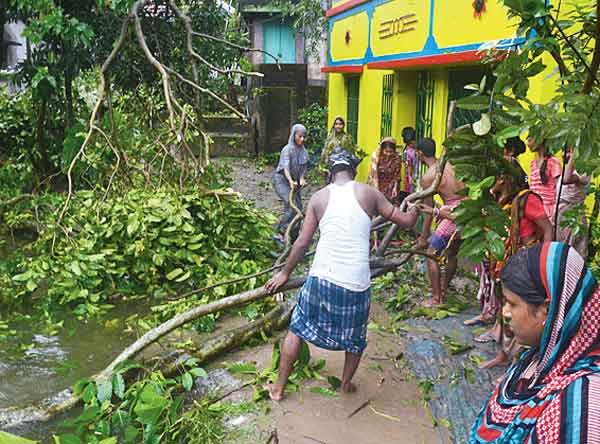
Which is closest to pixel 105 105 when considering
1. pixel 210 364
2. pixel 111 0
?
pixel 111 0

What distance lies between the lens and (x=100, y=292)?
6598 millimetres

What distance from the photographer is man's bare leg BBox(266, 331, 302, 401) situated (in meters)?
4.40

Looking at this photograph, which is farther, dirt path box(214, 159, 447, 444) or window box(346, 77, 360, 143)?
window box(346, 77, 360, 143)

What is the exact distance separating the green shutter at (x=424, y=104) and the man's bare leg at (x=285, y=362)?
17.9ft

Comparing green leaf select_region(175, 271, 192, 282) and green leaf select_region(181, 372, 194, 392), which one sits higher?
green leaf select_region(175, 271, 192, 282)

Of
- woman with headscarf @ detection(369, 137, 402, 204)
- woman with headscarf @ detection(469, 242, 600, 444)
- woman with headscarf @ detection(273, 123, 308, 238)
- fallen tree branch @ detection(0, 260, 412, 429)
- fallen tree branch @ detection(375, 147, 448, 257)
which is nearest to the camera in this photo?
woman with headscarf @ detection(469, 242, 600, 444)

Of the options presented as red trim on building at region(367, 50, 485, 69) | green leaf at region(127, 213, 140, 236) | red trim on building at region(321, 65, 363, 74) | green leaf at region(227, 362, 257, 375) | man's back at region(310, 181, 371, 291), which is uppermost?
red trim on building at region(321, 65, 363, 74)

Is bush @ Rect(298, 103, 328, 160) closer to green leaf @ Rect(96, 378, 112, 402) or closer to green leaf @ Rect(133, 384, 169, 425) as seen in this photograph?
green leaf @ Rect(96, 378, 112, 402)

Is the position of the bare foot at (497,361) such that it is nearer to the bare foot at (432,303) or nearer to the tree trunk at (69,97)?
the bare foot at (432,303)

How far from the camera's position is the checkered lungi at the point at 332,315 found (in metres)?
4.25

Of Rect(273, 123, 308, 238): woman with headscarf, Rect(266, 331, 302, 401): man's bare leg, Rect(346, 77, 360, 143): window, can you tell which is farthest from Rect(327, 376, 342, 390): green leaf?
Rect(346, 77, 360, 143): window

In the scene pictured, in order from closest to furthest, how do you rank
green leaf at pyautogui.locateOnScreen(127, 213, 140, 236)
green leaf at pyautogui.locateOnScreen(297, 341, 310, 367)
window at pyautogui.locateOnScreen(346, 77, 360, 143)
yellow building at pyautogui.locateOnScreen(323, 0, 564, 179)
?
green leaf at pyautogui.locateOnScreen(297, 341, 310, 367), green leaf at pyautogui.locateOnScreen(127, 213, 140, 236), yellow building at pyautogui.locateOnScreen(323, 0, 564, 179), window at pyautogui.locateOnScreen(346, 77, 360, 143)

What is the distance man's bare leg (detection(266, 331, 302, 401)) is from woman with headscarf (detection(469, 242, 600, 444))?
91.4 inches

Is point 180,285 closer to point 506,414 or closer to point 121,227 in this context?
point 121,227
